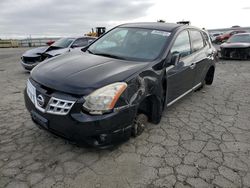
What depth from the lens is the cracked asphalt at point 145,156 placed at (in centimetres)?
237

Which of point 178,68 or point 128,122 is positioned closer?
point 128,122

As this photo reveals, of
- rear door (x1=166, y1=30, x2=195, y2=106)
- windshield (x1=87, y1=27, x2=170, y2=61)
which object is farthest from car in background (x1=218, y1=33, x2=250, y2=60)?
windshield (x1=87, y1=27, x2=170, y2=61)

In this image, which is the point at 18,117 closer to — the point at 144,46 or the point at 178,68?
the point at 144,46

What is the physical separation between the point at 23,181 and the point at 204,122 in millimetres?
2973

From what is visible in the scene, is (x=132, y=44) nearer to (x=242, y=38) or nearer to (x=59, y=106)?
(x=59, y=106)

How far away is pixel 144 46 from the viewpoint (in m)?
3.42

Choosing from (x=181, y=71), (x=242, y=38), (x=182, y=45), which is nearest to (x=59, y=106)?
(x=181, y=71)

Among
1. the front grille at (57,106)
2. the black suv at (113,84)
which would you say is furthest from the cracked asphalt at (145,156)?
the front grille at (57,106)

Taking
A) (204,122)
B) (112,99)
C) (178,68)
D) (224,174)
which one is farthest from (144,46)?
(224,174)

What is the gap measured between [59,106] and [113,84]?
0.66 m

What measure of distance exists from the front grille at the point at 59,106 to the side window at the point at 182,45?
6.10 feet

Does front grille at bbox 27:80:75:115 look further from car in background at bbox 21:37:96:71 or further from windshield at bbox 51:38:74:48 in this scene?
windshield at bbox 51:38:74:48

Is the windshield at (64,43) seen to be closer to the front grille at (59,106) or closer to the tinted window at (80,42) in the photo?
the tinted window at (80,42)

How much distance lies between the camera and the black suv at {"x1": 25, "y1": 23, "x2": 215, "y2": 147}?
7.82 feet
